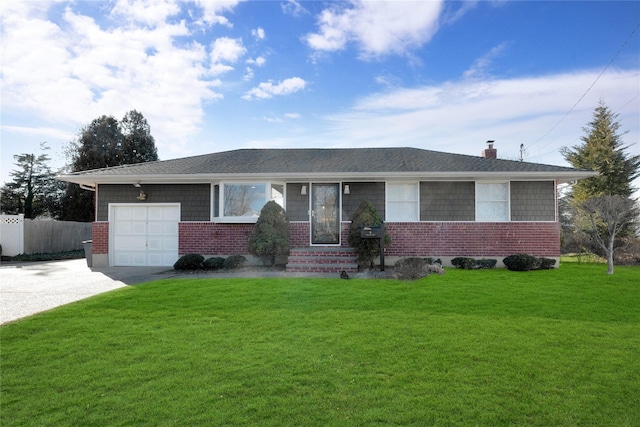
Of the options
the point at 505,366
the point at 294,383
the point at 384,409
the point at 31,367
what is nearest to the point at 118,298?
the point at 31,367

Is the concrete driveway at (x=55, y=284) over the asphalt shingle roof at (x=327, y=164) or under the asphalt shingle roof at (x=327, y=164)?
under

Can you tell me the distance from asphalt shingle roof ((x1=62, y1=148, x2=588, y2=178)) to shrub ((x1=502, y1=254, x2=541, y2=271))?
9.03ft

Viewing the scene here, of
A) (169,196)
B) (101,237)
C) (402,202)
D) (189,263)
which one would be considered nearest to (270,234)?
(189,263)

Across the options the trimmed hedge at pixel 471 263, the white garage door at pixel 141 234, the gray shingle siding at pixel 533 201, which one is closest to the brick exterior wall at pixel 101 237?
the white garage door at pixel 141 234

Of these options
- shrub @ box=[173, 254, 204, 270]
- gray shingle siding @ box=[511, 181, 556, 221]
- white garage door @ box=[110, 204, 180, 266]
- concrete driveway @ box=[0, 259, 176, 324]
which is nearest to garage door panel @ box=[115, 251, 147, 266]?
white garage door @ box=[110, 204, 180, 266]

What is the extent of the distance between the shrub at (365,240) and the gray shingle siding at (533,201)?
457 centimetres

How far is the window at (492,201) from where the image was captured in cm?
1182

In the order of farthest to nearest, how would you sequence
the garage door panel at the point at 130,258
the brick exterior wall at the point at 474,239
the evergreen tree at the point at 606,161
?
the evergreen tree at the point at 606,161 → the garage door panel at the point at 130,258 → the brick exterior wall at the point at 474,239

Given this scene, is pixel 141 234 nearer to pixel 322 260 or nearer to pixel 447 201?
pixel 322 260

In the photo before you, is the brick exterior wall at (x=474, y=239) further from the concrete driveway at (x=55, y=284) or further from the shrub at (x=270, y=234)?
the concrete driveway at (x=55, y=284)

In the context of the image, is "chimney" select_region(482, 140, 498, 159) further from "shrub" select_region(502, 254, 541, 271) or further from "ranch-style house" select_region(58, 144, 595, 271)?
"shrub" select_region(502, 254, 541, 271)

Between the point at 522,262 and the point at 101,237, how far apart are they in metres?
14.1

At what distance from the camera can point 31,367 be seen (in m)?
3.76

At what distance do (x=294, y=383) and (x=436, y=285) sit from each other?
561cm
